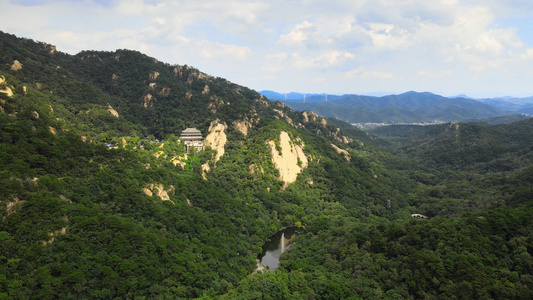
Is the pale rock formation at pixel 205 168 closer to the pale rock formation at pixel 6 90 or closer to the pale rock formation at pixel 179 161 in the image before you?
the pale rock formation at pixel 179 161

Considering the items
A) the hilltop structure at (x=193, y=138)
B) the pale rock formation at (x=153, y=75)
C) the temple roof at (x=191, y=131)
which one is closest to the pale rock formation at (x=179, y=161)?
the hilltop structure at (x=193, y=138)

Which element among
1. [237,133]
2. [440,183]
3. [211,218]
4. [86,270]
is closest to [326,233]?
[211,218]

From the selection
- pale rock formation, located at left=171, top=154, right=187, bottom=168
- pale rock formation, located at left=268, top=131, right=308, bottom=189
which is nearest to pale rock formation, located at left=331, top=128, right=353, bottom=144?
pale rock formation, located at left=268, top=131, right=308, bottom=189

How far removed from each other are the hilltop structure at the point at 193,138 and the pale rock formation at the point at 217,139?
2085mm

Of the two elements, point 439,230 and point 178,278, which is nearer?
point 178,278

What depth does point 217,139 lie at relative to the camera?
73250mm

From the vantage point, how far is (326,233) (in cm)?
4828

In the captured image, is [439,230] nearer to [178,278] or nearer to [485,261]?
[485,261]

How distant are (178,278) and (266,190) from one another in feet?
104

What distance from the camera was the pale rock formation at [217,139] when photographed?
235 ft

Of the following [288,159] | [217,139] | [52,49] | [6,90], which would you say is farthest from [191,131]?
[52,49]

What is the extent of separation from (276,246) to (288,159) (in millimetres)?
25285

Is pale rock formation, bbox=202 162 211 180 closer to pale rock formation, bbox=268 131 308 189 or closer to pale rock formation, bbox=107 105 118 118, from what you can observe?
pale rock formation, bbox=268 131 308 189

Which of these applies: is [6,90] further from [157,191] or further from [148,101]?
[148,101]
